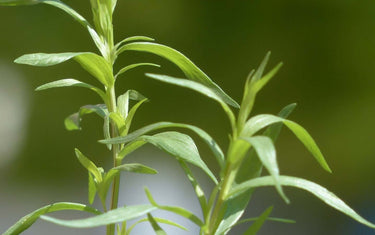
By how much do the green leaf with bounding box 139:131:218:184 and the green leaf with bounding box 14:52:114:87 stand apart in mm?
73

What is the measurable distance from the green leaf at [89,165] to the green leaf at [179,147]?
61 mm

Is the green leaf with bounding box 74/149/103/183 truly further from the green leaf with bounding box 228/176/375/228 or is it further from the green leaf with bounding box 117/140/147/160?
the green leaf with bounding box 228/176/375/228

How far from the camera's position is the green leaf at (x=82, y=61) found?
38 centimetres

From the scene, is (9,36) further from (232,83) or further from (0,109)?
(232,83)

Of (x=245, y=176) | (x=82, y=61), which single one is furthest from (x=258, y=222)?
(x=82, y=61)

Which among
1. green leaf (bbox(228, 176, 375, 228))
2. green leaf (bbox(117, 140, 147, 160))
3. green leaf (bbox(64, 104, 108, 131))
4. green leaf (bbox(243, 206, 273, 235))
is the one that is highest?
green leaf (bbox(64, 104, 108, 131))

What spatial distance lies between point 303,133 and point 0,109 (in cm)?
231

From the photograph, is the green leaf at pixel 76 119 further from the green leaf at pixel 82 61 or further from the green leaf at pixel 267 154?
the green leaf at pixel 267 154

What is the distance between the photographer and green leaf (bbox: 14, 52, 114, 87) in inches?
14.8

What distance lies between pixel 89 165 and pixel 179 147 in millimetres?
88

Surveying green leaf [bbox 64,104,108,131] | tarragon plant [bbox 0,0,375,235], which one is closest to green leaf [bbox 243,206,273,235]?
tarragon plant [bbox 0,0,375,235]

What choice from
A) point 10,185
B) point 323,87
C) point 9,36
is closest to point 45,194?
point 10,185

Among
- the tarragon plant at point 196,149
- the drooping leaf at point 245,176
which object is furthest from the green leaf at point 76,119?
the drooping leaf at point 245,176

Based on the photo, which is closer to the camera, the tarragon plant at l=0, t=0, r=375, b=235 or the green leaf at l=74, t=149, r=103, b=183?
the tarragon plant at l=0, t=0, r=375, b=235
